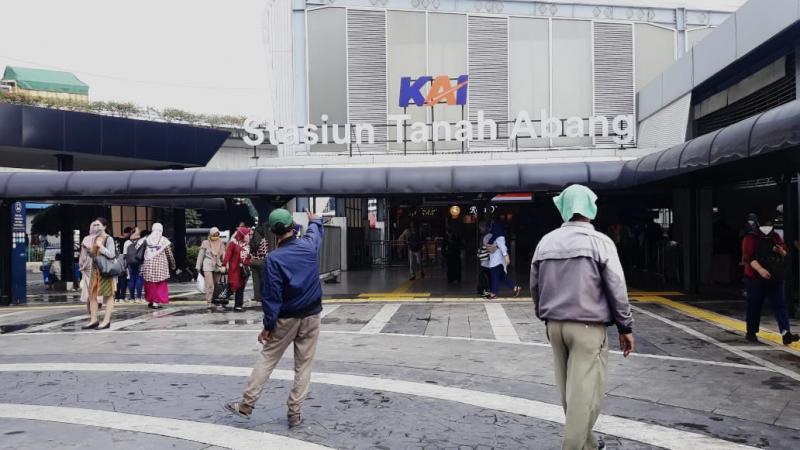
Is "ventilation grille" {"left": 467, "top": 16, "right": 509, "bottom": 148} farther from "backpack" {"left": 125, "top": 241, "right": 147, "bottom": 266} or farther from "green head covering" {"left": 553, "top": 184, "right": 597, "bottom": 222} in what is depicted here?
"green head covering" {"left": 553, "top": 184, "right": 597, "bottom": 222}

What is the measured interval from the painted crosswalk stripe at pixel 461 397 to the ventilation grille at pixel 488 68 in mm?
16970

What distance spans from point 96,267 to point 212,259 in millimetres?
3223

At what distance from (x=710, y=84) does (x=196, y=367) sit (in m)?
13.6

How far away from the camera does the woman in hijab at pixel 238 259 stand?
13695 mm

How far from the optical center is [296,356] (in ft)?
18.8

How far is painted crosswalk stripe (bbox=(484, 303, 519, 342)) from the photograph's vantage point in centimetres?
1019

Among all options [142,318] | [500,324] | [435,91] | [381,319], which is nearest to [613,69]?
[435,91]

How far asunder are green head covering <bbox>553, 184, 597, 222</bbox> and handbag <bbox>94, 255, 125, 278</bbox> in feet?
29.3

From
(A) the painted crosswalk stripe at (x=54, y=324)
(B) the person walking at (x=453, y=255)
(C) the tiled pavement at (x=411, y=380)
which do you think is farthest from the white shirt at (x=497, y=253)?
(A) the painted crosswalk stripe at (x=54, y=324)

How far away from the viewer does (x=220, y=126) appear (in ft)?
115

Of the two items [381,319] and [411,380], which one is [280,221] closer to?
[411,380]

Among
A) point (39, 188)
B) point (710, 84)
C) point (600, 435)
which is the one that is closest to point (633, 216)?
point (710, 84)

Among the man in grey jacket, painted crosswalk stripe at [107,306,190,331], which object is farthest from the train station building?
the man in grey jacket

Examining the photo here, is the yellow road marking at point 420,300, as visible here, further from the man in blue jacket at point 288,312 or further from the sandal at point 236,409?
the sandal at point 236,409
